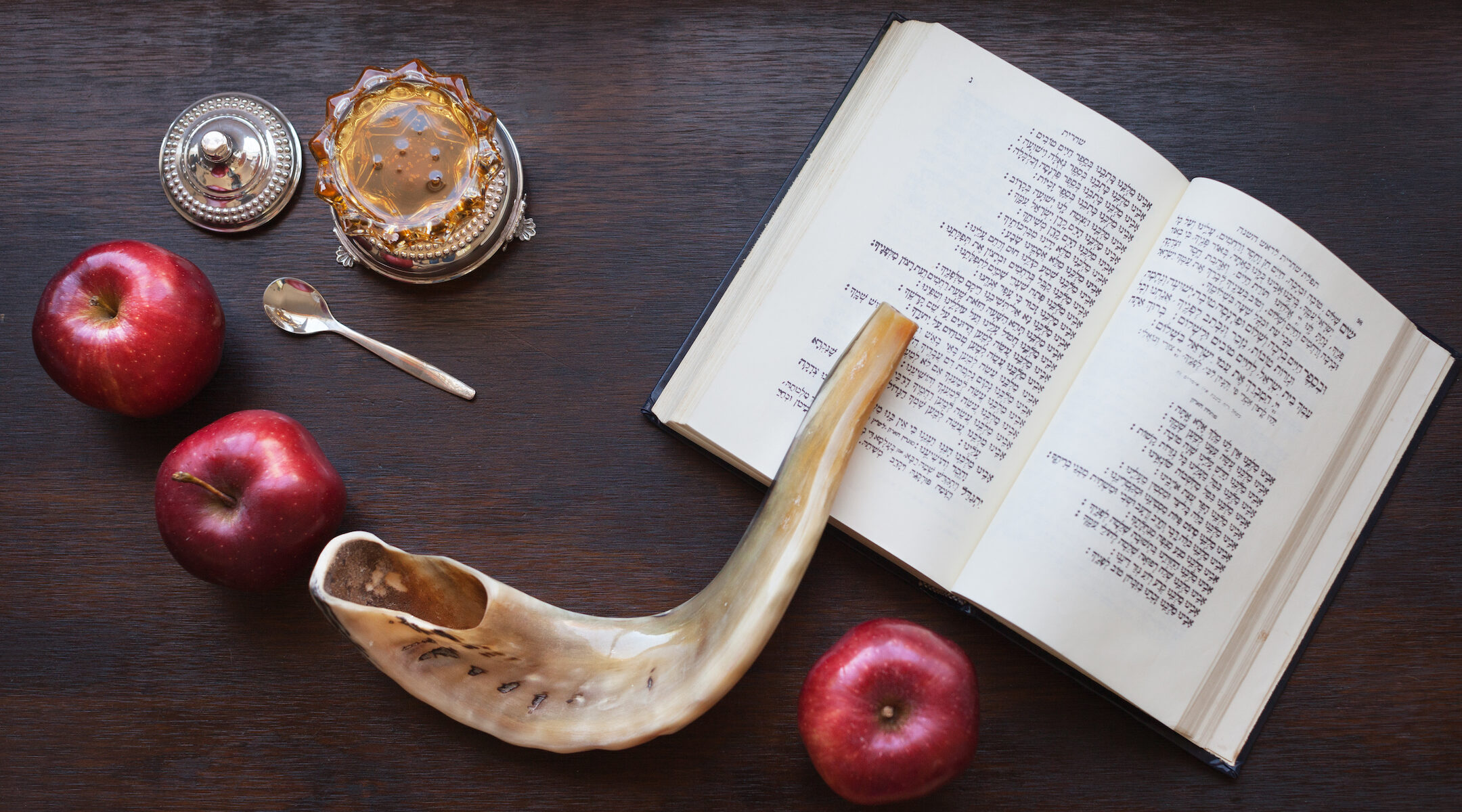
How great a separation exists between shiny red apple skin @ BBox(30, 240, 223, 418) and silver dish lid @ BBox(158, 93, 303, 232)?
73 mm

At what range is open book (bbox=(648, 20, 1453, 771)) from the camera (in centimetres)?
72

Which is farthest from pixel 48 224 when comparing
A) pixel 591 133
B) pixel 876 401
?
pixel 876 401

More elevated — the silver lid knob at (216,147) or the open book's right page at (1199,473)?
the open book's right page at (1199,473)

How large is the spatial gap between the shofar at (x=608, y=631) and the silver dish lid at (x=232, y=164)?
35 centimetres

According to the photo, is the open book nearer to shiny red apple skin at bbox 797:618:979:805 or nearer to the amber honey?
shiny red apple skin at bbox 797:618:979:805

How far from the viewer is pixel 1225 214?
739 mm

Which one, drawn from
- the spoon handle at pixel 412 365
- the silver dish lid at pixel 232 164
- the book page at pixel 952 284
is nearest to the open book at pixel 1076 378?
the book page at pixel 952 284

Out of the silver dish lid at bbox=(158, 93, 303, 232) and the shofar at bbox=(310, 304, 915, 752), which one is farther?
the silver dish lid at bbox=(158, 93, 303, 232)

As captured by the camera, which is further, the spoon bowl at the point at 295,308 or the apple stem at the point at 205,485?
the spoon bowl at the point at 295,308

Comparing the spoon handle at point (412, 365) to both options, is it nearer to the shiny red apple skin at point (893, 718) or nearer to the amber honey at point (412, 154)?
the amber honey at point (412, 154)

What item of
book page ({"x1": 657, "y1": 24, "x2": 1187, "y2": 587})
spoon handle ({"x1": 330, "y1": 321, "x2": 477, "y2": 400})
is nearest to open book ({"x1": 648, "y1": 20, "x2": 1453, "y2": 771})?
book page ({"x1": 657, "y1": 24, "x2": 1187, "y2": 587})

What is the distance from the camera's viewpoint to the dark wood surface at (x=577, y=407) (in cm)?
75

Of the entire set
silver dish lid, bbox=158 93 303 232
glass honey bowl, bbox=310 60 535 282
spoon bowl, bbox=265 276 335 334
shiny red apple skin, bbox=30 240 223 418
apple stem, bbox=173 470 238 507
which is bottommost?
apple stem, bbox=173 470 238 507

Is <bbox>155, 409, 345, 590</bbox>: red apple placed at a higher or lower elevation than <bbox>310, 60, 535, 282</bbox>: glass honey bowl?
lower
